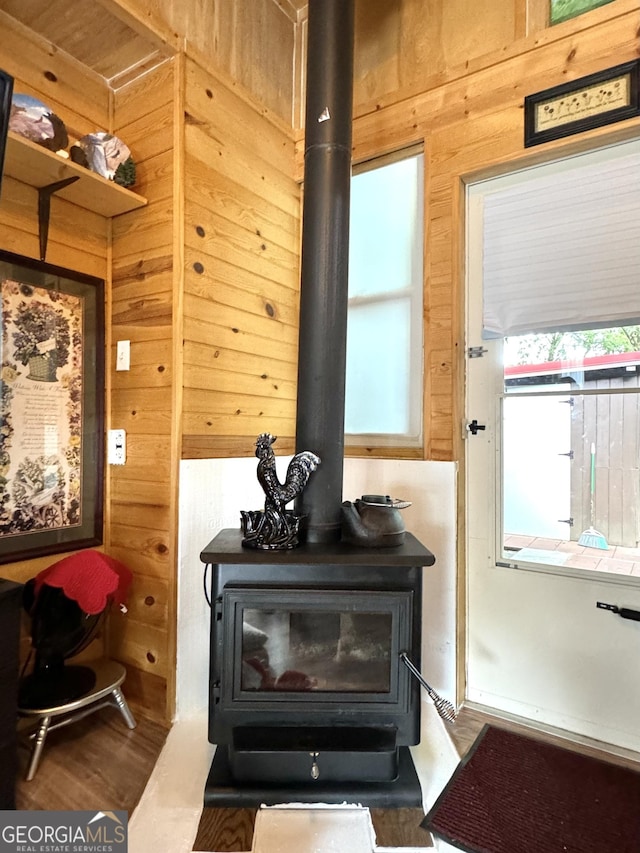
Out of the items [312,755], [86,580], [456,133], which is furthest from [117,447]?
[456,133]

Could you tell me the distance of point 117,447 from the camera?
5.98ft

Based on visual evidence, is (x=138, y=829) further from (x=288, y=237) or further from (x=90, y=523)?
(x=288, y=237)

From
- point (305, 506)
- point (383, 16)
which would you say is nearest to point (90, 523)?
point (305, 506)

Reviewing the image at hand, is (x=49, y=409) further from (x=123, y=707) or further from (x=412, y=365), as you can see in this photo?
(x=412, y=365)

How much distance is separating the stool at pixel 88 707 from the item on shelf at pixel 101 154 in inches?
69.0

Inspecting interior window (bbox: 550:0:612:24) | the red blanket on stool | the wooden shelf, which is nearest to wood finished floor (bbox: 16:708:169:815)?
the red blanket on stool

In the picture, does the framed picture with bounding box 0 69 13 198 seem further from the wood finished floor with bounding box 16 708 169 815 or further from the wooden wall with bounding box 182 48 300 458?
the wood finished floor with bounding box 16 708 169 815

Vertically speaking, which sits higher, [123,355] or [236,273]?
[236,273]

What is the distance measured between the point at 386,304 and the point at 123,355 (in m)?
1.14

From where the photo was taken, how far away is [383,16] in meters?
2.09

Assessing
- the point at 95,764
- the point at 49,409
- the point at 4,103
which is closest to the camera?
the point at 4,103

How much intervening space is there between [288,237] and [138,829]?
88.3 inches

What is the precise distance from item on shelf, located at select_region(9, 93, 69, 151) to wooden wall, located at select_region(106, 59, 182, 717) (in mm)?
327

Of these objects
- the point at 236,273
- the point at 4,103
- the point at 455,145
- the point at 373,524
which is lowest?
the point at 373,524
